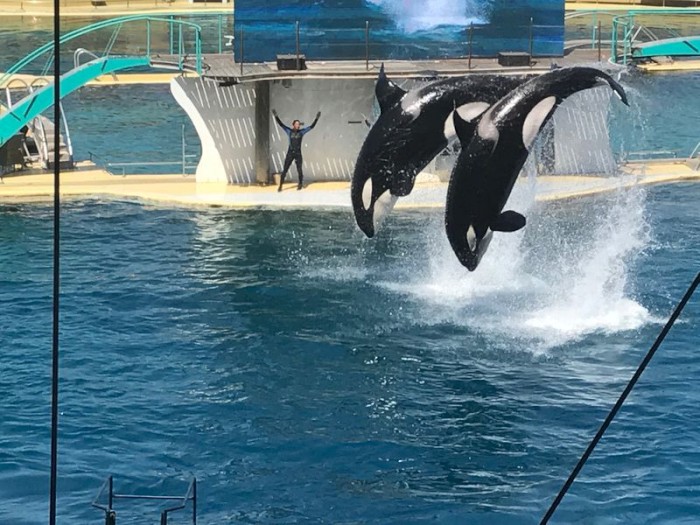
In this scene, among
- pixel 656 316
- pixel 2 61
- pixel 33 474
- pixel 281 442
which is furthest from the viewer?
pixel 2 61

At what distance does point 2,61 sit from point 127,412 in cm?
3479

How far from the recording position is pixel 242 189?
27422mm

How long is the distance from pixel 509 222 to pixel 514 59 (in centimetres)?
1141

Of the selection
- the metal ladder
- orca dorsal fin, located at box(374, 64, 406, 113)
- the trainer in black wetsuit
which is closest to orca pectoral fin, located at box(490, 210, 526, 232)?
orca dorsal fin, located at box(374, 64, 406, 113)

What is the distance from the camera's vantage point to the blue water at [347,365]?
46.3 feet

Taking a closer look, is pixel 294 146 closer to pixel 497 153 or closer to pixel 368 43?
pixel 368 43

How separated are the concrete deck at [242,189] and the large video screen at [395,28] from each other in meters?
2.84

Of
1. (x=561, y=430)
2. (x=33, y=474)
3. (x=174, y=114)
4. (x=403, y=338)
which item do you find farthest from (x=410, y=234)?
(x=174, y=114)

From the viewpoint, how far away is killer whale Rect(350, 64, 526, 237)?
19109 millimetres

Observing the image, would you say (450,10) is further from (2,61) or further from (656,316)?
(2,61)

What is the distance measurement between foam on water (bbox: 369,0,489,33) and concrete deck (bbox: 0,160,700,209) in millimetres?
3344

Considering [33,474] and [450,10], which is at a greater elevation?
[450,10]

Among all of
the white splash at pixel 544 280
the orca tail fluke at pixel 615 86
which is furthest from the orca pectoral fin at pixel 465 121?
the white splash at pixel 544 280

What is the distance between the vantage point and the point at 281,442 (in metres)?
15.3
